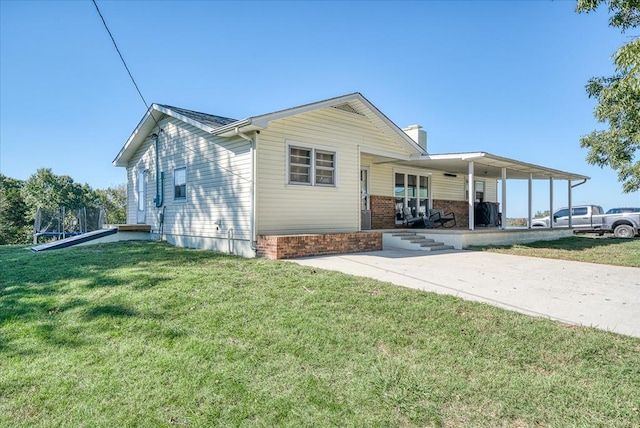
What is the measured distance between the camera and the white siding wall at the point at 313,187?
29.7 feet

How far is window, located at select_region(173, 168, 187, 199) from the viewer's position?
1173cm

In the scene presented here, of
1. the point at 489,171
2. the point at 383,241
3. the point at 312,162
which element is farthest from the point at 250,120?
the point at 489,171

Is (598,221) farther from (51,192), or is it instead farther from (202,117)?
(51,192)

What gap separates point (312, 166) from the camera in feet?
32.9

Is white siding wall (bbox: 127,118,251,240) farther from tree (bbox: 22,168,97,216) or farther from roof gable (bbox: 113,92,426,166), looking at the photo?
tree (bbox: 22,168,97,216)

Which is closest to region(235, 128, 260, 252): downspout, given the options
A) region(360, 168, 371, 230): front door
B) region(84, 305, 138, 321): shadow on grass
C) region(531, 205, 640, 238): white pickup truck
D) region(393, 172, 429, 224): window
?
region(84, 305, 138, 321): shadow on grass

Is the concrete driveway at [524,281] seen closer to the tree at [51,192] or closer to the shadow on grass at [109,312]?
the shadow on grass at [109,312]

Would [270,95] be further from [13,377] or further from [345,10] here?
[13,377]

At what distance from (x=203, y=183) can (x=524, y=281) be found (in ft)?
28.7

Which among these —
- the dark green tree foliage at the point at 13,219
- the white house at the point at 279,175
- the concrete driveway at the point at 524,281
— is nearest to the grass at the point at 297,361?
the concrete driveway at the point at 524,281

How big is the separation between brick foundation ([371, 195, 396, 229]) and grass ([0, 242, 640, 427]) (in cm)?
843

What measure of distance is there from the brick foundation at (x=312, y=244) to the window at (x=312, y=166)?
1.79 meters

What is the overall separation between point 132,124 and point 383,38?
418 inches

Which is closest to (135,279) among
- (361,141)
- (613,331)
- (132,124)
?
(613,331)
